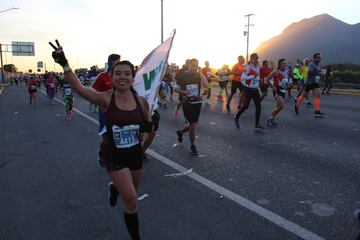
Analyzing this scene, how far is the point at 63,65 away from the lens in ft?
11.2

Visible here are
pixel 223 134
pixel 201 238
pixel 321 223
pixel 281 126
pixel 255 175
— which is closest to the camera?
pixel 201 238

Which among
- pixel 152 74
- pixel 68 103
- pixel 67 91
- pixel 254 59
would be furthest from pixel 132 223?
pixel 67 91

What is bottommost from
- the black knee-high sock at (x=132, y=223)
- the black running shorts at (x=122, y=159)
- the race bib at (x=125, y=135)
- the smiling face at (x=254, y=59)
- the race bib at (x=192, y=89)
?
the black knee-high sock at (x=132, y=223)

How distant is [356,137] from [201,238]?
6.33 m

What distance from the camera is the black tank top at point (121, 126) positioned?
11.7 ft

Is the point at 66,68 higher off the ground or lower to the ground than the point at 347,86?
higher

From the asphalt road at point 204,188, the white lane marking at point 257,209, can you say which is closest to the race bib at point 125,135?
the asphalt road at point 204,188

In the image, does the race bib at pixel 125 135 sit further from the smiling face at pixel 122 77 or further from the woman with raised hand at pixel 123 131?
the smiling face at pixel 122 77

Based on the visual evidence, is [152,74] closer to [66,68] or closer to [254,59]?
[66,68]

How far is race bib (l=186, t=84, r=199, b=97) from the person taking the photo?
7330 mm

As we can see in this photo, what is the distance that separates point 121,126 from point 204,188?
2134 mm

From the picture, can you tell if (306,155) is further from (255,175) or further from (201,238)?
(201,238)

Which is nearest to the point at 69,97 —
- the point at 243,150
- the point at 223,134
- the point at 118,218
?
the point at 223,134

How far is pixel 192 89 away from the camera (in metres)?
7.41
